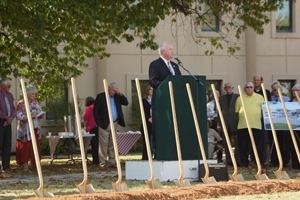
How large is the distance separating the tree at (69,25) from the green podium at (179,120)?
4113mm

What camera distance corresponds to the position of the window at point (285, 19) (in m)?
31.4

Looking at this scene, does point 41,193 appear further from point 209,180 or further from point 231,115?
point 231,115

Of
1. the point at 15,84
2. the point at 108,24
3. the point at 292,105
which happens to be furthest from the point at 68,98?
the point at 292,105

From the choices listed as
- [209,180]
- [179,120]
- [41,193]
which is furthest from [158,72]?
[41,193]

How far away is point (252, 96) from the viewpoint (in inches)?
682

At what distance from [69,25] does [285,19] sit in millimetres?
13636

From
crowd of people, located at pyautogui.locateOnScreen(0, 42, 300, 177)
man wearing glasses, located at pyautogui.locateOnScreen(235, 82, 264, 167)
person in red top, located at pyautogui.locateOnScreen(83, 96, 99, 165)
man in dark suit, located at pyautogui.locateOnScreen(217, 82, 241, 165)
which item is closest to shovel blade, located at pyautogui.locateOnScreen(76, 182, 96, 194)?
crowd of people, located at pyautogui.locateOnScreen(0, 42, 300, 177)

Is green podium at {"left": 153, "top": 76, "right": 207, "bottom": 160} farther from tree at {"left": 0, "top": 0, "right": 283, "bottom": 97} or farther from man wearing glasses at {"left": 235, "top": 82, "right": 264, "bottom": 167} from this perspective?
tree at {"left": 0, "top": 0, "right": 283, "bottom": 97}

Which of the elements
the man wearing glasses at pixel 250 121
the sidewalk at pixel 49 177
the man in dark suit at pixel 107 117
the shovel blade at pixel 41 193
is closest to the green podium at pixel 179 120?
the sidewalk at pixel 49 177

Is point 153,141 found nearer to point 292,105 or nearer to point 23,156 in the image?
point 292,105

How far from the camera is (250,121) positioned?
1741 centimetres

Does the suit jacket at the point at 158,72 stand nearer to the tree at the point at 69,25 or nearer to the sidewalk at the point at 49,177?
the sidewalk at the point at 49,177

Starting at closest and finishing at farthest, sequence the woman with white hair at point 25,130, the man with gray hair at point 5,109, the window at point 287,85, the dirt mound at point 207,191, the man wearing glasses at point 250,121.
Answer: the dirt mound at point 207,191
the man with gray hair at point 5,109
the man wearing glasses at point 250,121
the woman with white hair at point 25,130
the window at point 287,85

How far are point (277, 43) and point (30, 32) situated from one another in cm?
1434
